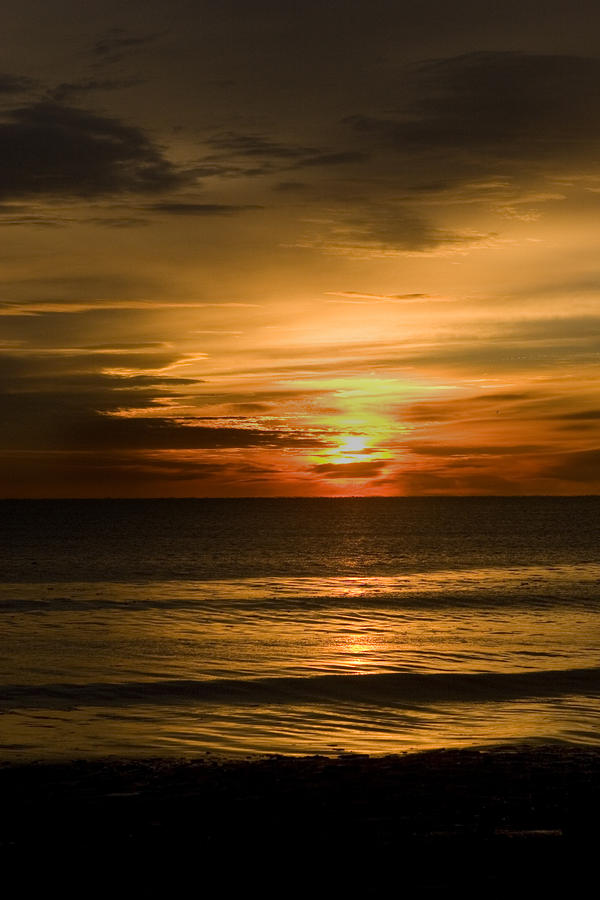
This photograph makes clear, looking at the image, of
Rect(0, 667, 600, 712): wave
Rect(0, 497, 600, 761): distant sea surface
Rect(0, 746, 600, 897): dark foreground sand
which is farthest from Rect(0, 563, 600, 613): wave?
Result: Rect(0, 746, 600, 897): dark foreground sand

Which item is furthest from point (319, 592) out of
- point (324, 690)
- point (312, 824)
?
point (312, 824)

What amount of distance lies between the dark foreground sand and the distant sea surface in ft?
7.01

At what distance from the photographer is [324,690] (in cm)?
2295

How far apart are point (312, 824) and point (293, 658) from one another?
16.8 meters

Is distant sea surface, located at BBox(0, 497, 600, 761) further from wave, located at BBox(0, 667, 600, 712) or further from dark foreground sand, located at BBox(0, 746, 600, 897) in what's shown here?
dark foreground sand, located at BBox(0, 746, 600, 897)

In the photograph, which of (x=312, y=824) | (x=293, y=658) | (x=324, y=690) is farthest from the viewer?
(x=293, y=658)

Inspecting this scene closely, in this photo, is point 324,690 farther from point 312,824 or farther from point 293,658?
point 312,824

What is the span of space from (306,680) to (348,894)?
15.1m

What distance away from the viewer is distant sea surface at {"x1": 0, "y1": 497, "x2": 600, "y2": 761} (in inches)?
717

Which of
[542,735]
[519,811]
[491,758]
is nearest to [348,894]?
[519,811]

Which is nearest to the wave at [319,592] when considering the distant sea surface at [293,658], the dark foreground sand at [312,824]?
the distant sea surface at [293,658]

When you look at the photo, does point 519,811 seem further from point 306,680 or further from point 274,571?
point 274,571

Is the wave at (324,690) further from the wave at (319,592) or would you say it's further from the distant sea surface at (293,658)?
the wave at (319,592)

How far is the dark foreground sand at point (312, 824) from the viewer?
9.63 metres
